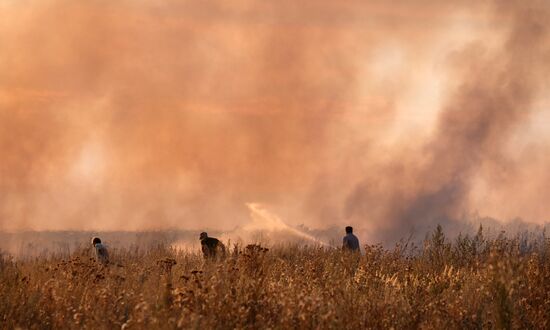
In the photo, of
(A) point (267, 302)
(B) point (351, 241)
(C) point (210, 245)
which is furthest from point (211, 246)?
(A) point (267, 302)

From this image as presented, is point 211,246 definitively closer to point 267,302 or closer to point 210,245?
point 210,245

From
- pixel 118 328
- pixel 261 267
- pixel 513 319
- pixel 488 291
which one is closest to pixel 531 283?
pixel 488 291

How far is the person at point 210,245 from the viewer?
62.2 ft

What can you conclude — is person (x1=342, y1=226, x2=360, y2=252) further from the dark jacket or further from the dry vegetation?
the dry vegetation

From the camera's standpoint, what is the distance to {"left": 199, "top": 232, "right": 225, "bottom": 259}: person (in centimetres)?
1895

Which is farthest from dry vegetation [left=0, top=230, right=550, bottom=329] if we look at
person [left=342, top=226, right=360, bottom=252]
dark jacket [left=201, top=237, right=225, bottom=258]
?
person [left=342, top=226, right=360, bottom=252]

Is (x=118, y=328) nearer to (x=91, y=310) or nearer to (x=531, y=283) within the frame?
(x=91, y=310)

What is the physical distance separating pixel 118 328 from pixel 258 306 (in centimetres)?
150

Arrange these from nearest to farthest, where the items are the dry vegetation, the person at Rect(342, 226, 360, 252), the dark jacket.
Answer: the dry vegetation, the dark jacket, the person at Rect(342, 226, 360, 252)

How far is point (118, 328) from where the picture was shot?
871cm

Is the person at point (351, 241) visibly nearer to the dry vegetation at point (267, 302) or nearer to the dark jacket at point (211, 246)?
the dark jacket at point (211, 246)

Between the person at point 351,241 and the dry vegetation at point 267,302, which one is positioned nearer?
the dry vegetation at point 267,302

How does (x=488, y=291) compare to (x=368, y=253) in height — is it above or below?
below

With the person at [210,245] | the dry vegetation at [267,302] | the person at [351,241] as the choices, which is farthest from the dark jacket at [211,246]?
the dry vegetation at [267,302]
